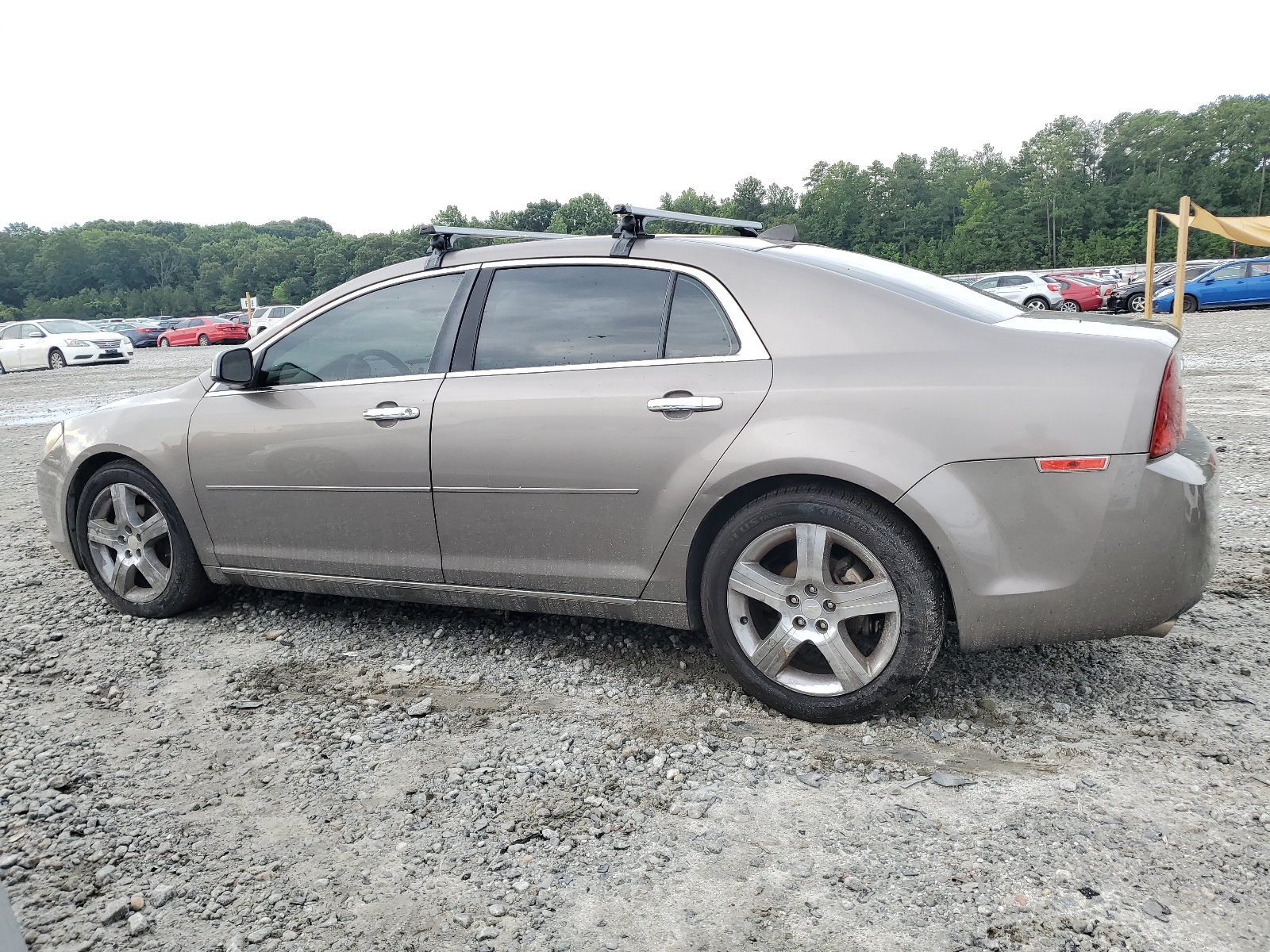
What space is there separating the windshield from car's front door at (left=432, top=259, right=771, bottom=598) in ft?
93.7

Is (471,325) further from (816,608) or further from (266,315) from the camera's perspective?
(266,315)

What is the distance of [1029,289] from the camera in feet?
100

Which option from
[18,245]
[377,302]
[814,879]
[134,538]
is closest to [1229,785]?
[814,879]

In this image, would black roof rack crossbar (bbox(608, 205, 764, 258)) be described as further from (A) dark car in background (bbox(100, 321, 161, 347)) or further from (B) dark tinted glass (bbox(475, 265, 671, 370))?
(A) dark car in background (bbox(100, 321, 161, 347))

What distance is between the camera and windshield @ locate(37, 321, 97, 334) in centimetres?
2739

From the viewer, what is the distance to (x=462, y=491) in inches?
141

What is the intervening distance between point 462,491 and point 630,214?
1182 millimetres

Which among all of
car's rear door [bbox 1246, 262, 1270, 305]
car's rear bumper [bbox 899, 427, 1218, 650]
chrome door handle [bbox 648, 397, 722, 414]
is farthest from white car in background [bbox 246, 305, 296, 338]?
car's rear bumper [bbox 899, 427, 1218, 650]

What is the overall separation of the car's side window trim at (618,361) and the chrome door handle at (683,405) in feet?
0.48

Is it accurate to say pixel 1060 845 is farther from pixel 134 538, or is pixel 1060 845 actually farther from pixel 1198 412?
pixel 1198 412

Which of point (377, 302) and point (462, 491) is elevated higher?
point (377, 302)

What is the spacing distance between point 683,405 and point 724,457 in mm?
224

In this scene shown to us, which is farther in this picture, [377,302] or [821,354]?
[377,302]

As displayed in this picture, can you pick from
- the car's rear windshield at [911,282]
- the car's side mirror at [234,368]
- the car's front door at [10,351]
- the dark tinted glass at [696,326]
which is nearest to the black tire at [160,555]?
the car's side mirror at [234,368]
